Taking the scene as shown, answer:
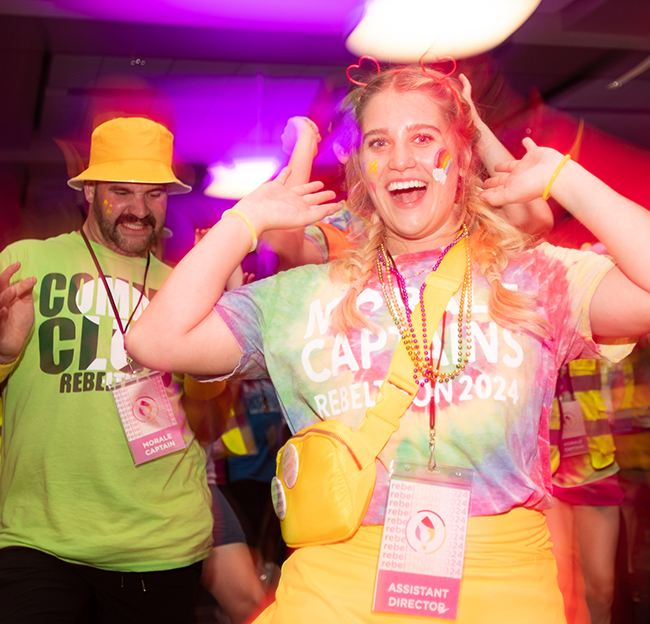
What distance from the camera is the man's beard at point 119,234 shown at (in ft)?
8.05

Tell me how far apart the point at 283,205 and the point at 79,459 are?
3.72 feet

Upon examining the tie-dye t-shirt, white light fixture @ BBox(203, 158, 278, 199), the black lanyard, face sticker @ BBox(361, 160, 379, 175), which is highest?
white light fixture @ BBox(203, 158, 278, 199)

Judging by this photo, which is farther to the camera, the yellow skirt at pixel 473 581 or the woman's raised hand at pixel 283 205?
the woman's raised hand at pixel 283 205

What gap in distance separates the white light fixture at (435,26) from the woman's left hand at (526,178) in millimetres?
2362

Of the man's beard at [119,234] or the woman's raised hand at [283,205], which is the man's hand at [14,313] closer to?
the man's beard at [119,234]

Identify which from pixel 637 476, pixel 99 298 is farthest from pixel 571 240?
pixel 99 298

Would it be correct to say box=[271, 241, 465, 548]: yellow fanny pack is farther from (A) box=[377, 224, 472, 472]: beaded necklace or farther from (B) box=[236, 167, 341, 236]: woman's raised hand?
(B) box=[236, 167, 341, 236]: woman's raised hand

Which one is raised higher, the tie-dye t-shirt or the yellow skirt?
the tie-dye t-shirt

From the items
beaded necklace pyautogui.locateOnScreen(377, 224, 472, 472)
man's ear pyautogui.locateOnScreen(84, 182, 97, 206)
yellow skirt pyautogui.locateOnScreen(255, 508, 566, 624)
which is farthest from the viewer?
man's ear pyautogui.locateOnScreen(84, 182, 97, 206)

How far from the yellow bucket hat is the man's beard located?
122 millimetres

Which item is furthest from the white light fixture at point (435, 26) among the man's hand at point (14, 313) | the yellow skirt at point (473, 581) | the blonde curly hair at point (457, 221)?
the yellow skirt at point (473, 581)

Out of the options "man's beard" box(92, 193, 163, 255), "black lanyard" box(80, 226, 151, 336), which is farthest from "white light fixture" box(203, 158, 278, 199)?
"black lanyard" box(80, 226, 151, 336)

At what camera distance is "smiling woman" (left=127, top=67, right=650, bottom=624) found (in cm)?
127

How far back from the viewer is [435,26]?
392 centimetres
